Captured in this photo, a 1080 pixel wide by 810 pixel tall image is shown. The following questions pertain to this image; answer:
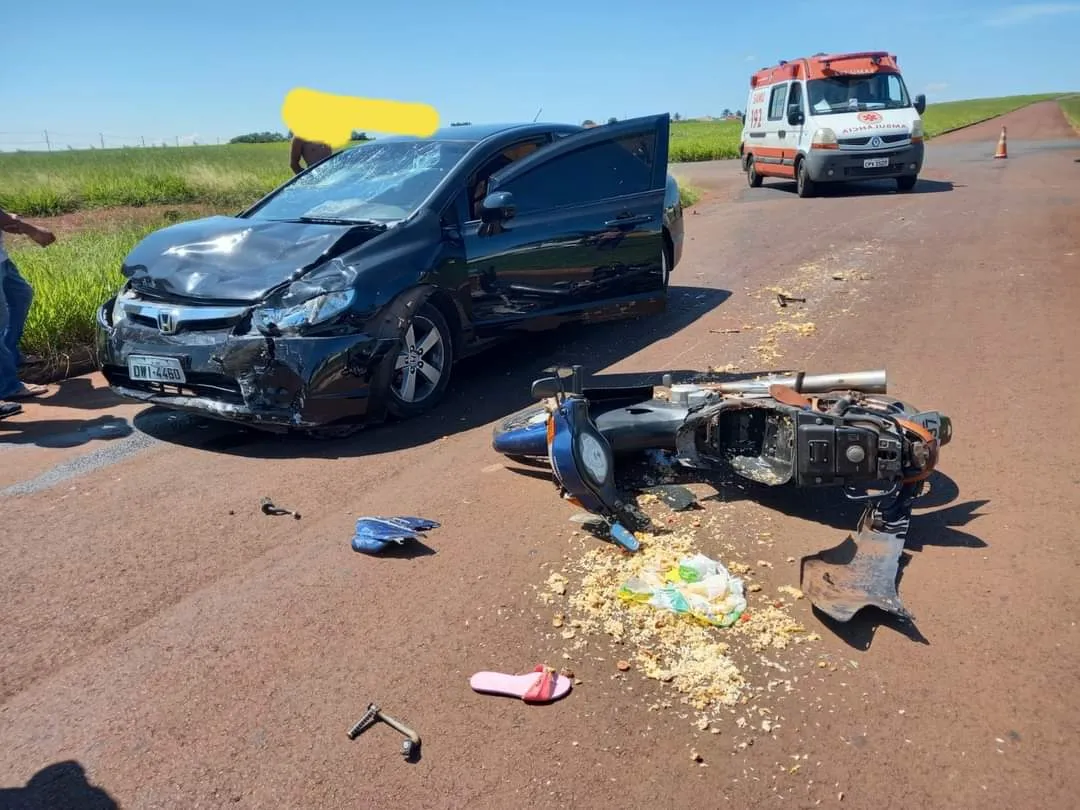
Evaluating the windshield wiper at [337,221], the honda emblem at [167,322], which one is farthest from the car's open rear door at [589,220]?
the honda emblem at [167,322]

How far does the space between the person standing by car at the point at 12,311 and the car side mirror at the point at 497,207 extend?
3.20 metres

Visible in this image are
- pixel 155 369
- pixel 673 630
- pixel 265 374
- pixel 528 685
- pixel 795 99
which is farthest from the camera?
pixel 795 99

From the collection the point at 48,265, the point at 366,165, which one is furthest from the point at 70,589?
the point at 48,265

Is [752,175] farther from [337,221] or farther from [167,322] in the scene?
[167,322]

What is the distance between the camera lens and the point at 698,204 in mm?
17109

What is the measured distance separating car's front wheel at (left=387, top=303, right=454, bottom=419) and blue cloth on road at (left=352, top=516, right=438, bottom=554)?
4.71 ft

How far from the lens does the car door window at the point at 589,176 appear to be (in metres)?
6.26

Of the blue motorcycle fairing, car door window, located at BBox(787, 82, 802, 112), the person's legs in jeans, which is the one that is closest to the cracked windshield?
the person's legs in jeans

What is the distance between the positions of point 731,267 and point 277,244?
5.96m

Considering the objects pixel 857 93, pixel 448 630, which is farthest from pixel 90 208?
pixel 448 630

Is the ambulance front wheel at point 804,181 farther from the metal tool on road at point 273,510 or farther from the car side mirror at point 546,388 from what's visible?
the metal tool on road at point 273,510

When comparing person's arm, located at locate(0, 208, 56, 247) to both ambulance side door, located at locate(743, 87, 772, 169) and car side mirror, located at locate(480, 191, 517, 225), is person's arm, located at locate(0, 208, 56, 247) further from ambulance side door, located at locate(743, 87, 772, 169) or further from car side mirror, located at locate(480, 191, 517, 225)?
ambulance side door, located at locate(743, 87, 772, 169)

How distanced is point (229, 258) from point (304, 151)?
5.96 m

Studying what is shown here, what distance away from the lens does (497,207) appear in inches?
230
